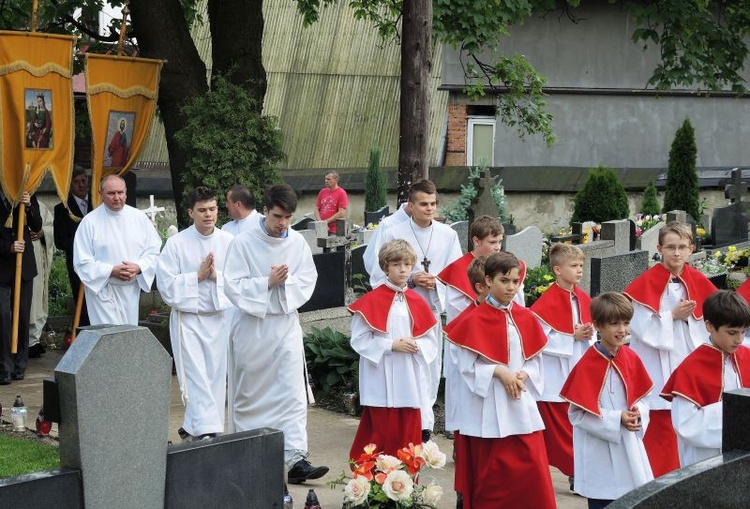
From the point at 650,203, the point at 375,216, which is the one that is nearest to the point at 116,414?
the point at 375,216

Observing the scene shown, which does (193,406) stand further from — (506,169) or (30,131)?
(506,169)

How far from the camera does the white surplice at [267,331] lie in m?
8.57

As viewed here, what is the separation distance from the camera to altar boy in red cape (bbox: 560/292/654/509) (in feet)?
22.1

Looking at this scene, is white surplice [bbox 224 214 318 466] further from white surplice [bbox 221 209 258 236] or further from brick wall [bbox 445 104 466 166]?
brick wall [bbox 445 104 466 166]

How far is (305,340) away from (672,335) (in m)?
3.87

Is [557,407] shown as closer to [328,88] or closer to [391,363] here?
[391,363]

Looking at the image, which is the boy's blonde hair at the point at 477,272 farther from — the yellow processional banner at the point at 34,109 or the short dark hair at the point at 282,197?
the yellow processional banner at the point at 34,109

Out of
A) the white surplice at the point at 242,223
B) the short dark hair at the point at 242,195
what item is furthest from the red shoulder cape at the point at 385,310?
the white surplice at the point at 242,223

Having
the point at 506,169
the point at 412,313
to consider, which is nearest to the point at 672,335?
the point at 412,313

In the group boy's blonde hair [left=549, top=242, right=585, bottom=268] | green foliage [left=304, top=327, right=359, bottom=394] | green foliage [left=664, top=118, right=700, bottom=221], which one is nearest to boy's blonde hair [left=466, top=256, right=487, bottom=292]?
boy's blonde hair [left=549, top=242, right=585, bottom=268]

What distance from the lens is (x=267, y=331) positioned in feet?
28.5

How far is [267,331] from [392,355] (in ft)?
2.88

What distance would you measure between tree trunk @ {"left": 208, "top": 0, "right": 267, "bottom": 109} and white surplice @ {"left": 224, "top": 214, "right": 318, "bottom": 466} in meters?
5.62

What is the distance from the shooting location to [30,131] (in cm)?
1198
